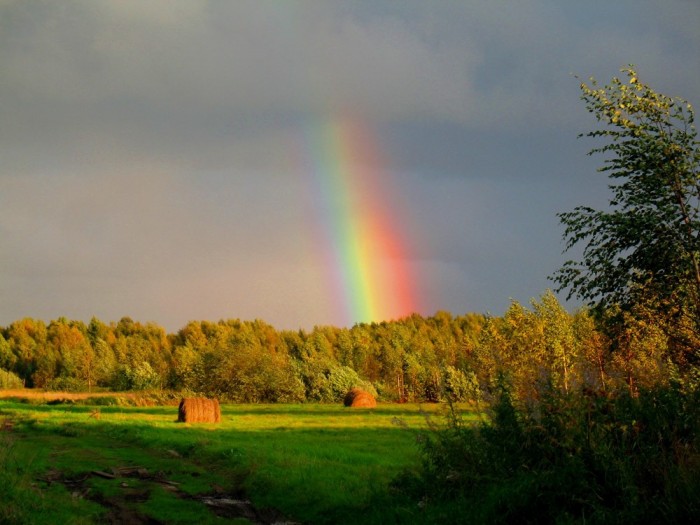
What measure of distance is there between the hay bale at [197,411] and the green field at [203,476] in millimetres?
8504

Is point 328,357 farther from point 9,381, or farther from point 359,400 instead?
point 9,381

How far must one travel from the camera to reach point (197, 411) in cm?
4709

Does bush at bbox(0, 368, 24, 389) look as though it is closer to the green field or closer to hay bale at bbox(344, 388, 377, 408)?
hay bale at bbox(344, 388, 377, 408)

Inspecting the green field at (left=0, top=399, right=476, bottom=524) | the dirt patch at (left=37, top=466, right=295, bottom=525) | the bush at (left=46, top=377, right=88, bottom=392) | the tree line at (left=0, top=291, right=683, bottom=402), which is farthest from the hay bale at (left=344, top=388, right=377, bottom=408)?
the bush at (left=46, top=377, right=88, bottom=392)

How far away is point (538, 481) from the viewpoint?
12992mm

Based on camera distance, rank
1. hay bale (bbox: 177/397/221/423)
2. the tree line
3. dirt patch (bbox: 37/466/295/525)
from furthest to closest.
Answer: hay bale (bbox: 177/397/221/423), the tree line, dirt patch (bbox: 37/466/295/525)

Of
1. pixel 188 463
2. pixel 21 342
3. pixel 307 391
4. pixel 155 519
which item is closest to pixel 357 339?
pixel 307 391

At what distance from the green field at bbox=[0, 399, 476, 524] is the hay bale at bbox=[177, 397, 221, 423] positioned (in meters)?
8.50

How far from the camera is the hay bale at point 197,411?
46.7 meters

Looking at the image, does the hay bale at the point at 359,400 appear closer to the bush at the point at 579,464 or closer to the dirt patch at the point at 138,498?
the dirt patch at the point at 138,498

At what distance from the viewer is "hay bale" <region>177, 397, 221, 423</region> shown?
46.7 m

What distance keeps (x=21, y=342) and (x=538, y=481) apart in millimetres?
173201

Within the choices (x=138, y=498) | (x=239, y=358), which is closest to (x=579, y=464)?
(x=138, y=498)

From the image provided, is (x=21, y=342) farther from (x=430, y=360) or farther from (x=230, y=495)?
(x=230, y=495)
